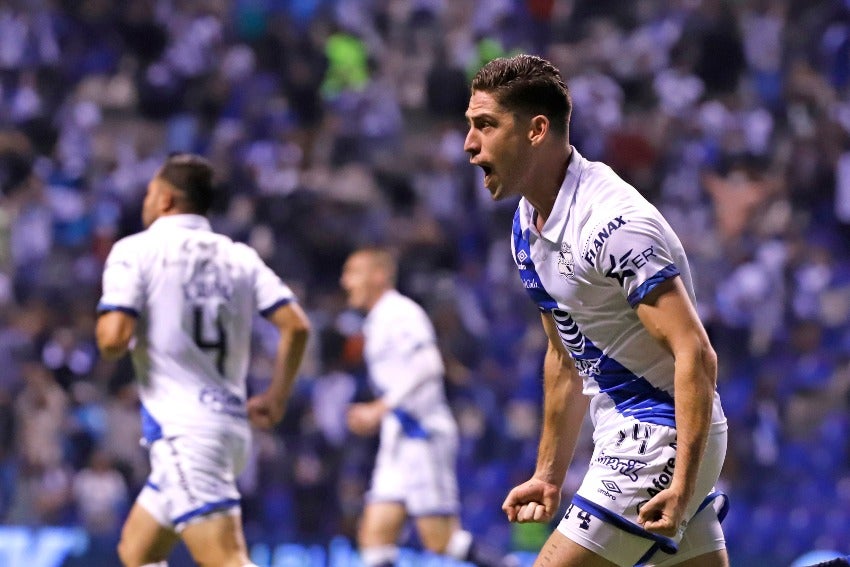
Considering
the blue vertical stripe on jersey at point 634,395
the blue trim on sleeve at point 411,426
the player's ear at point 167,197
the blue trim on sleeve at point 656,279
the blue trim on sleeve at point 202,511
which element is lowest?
the blue trim on sleeve at point 411,426

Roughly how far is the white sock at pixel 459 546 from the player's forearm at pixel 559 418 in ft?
13.3

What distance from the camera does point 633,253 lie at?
3.45m

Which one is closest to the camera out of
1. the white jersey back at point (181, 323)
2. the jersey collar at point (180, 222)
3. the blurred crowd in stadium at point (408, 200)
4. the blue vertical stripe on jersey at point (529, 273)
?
the blue vertical stripe on jersey at point (529, 273)

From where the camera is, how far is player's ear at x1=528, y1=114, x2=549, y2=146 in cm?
373

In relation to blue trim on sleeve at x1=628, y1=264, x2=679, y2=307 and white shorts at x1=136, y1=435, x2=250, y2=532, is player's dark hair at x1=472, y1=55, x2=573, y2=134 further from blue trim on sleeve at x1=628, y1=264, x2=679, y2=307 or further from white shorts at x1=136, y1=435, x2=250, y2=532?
white shorts at x1=136, y1=435, x2=250, y2=532

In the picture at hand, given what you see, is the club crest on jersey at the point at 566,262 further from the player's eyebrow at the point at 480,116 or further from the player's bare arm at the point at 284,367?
the player's bare arm at the point at 284,367

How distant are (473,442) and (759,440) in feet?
8.55

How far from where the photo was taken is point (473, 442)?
39.2ft

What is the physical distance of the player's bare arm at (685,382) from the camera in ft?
11.1

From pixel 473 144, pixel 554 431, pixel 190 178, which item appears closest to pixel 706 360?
pixel 554 431

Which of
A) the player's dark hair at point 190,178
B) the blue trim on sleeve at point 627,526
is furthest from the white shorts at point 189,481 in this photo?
the blue trim on sleeve at point 627,526

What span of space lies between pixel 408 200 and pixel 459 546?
6615mm

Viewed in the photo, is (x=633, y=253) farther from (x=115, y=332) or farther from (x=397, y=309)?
(x=397, y=309)

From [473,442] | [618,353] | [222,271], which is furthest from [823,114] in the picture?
[618,353]
